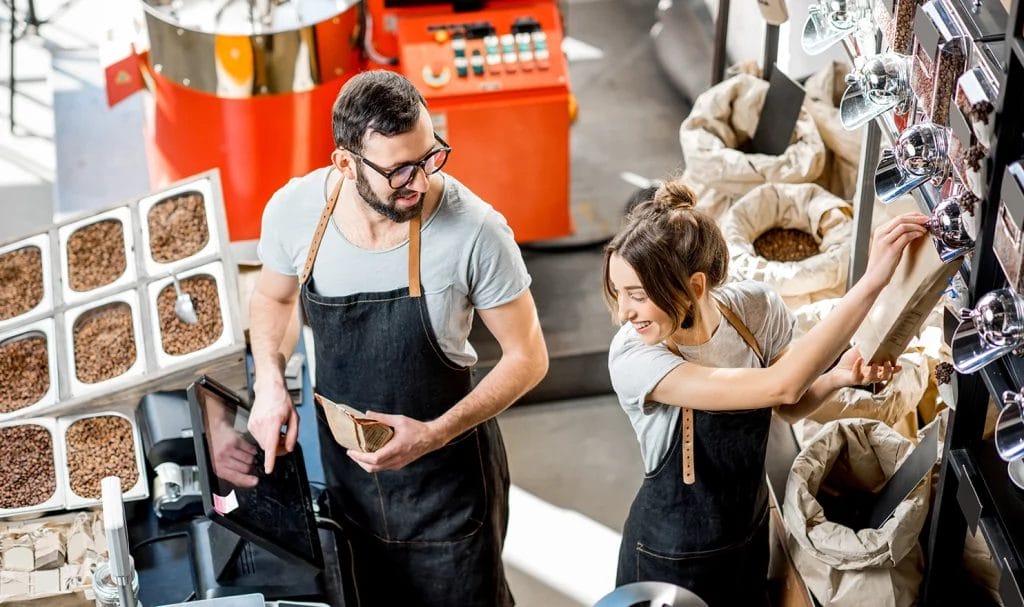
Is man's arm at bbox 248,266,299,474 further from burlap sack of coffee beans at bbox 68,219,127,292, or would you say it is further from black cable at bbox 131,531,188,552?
burlap sack of coffee beans at bbox 68,219,127,292

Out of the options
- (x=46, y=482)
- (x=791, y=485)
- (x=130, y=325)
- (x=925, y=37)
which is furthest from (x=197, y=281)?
(x=925, y=37)

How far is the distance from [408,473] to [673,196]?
0.92 metres

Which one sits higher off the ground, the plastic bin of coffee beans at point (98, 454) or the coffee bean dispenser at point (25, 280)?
the coffee bean dispenser at point (25, 280)

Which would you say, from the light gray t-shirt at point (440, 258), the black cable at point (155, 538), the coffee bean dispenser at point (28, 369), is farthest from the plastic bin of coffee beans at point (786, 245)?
the coffee bean dispenser at point (28, 369)

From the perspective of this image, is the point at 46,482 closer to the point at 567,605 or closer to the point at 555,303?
the point at 567,605

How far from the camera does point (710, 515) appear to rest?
254 centimetres

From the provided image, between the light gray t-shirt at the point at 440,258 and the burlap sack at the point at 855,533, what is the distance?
2.61 ft

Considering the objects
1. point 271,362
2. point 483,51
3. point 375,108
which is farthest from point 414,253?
point 483,51

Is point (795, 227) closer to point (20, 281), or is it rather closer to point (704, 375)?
point (704, 375)

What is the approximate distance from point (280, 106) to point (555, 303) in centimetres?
119

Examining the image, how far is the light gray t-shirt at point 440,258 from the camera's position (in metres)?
2.59

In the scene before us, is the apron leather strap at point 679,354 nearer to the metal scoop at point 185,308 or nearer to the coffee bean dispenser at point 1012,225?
the coffee bean dispenser at point 1012,225

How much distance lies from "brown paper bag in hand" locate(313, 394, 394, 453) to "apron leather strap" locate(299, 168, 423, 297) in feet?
0.91

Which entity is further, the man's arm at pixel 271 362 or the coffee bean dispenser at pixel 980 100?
the man's arm at pixel 271 362
